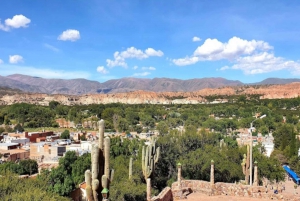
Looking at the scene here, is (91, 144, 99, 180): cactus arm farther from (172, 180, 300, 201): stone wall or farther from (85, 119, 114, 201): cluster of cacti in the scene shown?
(172, 180, 300, 201): stone wall

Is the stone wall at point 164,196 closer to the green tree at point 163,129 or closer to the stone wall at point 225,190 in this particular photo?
the stone wall at point 225,190

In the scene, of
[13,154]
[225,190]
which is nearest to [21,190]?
[225,190]

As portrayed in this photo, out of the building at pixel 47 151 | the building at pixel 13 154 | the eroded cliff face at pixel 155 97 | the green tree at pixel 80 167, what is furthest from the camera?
the eroded cliff face at pixel 155 97

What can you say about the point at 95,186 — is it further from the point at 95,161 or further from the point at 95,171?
the point at 95,161

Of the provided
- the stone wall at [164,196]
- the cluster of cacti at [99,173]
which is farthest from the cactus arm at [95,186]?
the stone wall at [164,196]

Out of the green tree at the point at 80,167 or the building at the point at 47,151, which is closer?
the green tree at the point at 80,167
